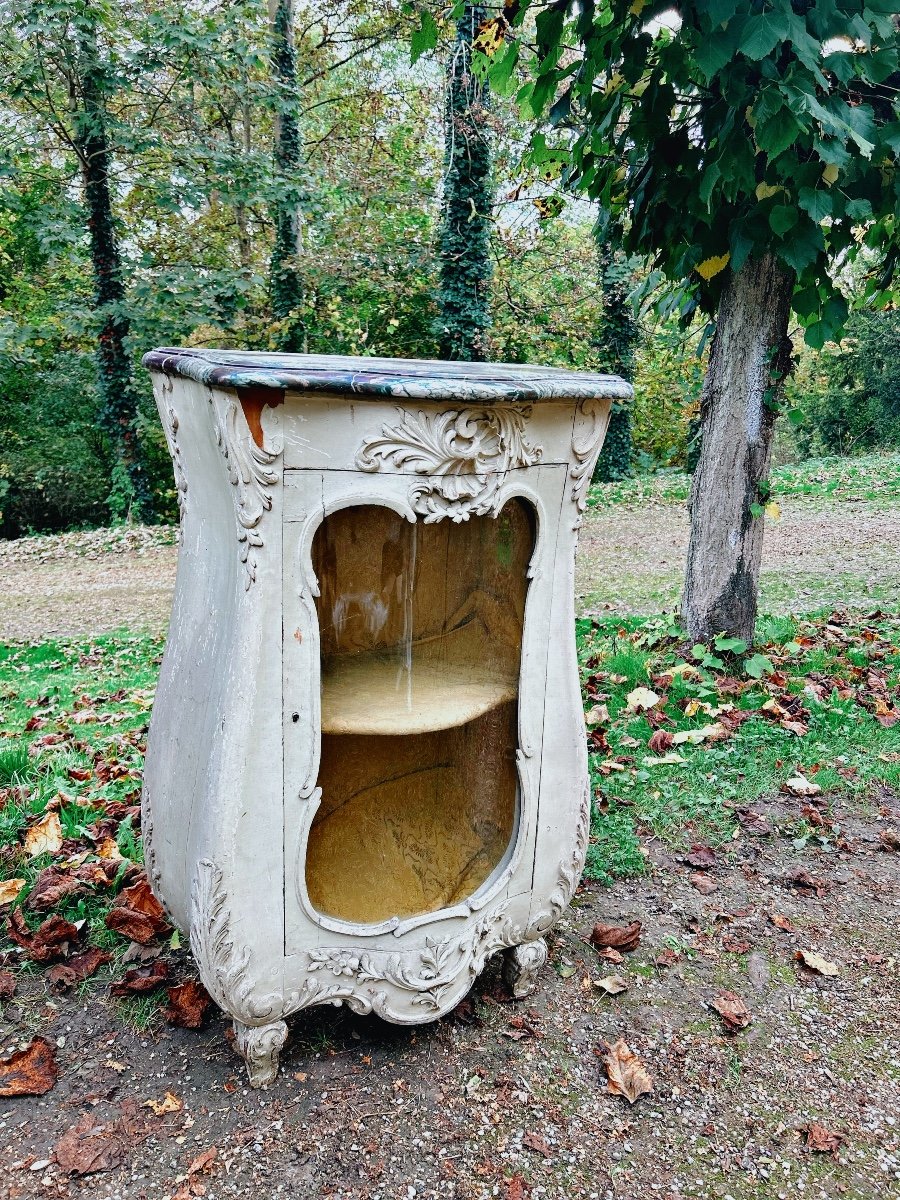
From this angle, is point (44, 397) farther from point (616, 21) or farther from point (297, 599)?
point (297, 599)

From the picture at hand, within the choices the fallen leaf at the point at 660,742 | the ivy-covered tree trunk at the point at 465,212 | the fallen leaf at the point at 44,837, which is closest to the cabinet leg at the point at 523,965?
the fallen leaf at the point at 660,742

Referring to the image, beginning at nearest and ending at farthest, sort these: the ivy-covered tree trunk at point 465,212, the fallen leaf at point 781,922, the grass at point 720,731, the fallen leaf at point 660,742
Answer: the fallen leaf at point 781,922
the grass at point 720,731
the fallen leaf at point 660,742
the ivy-covered tree trunk at point 465,212

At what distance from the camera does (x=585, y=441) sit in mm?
1973

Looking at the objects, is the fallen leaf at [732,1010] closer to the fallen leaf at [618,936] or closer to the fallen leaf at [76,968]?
the fallen leaf at [618,936]

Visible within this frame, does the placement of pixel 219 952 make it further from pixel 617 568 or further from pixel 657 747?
pixel 617 568

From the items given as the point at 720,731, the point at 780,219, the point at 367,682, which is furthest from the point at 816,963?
the point at 780,219

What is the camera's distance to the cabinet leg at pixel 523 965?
216 centimetres

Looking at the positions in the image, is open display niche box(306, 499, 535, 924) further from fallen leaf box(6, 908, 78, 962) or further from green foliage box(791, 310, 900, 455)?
green foliage box(791, 310, 900, 455)

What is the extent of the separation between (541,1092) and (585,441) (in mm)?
1473

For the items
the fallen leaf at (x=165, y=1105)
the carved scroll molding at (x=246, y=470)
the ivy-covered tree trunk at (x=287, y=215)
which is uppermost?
the ivy-covered tree trunk at (x=287, y=215)

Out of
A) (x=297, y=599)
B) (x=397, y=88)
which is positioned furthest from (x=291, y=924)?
(x=397, y=88)

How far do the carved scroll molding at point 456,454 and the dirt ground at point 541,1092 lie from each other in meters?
1.27

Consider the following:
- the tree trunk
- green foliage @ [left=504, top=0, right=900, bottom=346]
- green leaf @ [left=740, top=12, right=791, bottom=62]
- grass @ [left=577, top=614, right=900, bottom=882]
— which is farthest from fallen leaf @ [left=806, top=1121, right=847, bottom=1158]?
green leaf @ [left=740, top=12, right=791, bottom=62]

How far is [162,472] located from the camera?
14.1 metres
